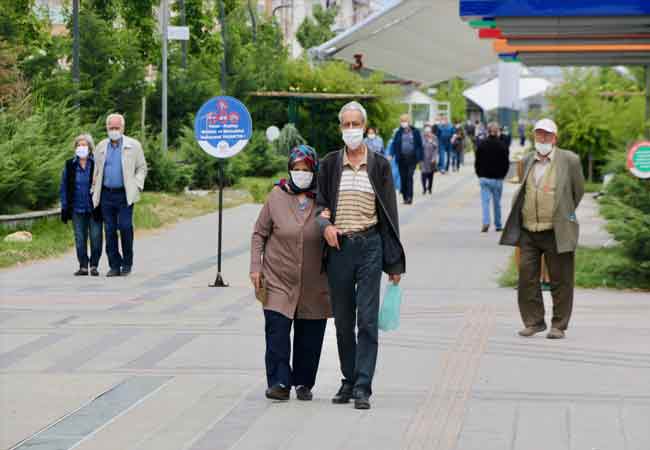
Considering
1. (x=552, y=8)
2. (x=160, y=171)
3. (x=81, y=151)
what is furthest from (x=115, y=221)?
(x=160, y=171)

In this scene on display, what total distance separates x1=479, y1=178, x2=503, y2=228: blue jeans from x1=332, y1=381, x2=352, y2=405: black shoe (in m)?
13.9

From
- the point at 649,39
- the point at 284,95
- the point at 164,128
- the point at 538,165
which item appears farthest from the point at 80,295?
the point at 284,95

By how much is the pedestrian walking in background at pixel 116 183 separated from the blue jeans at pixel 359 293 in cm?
764

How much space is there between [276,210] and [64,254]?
1020 cm

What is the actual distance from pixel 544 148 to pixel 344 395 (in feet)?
11.6

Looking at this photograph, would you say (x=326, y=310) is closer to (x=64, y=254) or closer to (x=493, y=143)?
(x=64, y=254)

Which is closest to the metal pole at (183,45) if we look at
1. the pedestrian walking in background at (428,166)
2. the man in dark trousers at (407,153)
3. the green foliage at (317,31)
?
the pedestrian walking in background at (428,166)

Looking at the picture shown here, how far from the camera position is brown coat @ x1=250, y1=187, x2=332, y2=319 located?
28.5 feet

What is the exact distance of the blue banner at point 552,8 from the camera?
16516 mm

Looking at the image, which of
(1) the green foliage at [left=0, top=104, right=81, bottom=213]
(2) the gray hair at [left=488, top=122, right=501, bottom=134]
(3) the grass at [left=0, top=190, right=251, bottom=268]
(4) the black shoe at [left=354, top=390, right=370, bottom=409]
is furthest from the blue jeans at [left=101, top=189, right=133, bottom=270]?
(2) the gray hair at [left=488, top=122, right=501, bottom=134]

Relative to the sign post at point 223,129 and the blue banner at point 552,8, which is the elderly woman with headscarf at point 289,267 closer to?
the sign post at point 223,129

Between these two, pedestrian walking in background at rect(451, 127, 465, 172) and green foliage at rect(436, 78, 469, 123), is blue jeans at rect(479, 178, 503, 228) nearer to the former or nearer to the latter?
pedestrian walking in background at rect(451, 127, 465, 172)

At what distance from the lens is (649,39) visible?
19.9 m

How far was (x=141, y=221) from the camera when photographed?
22.4 meters
